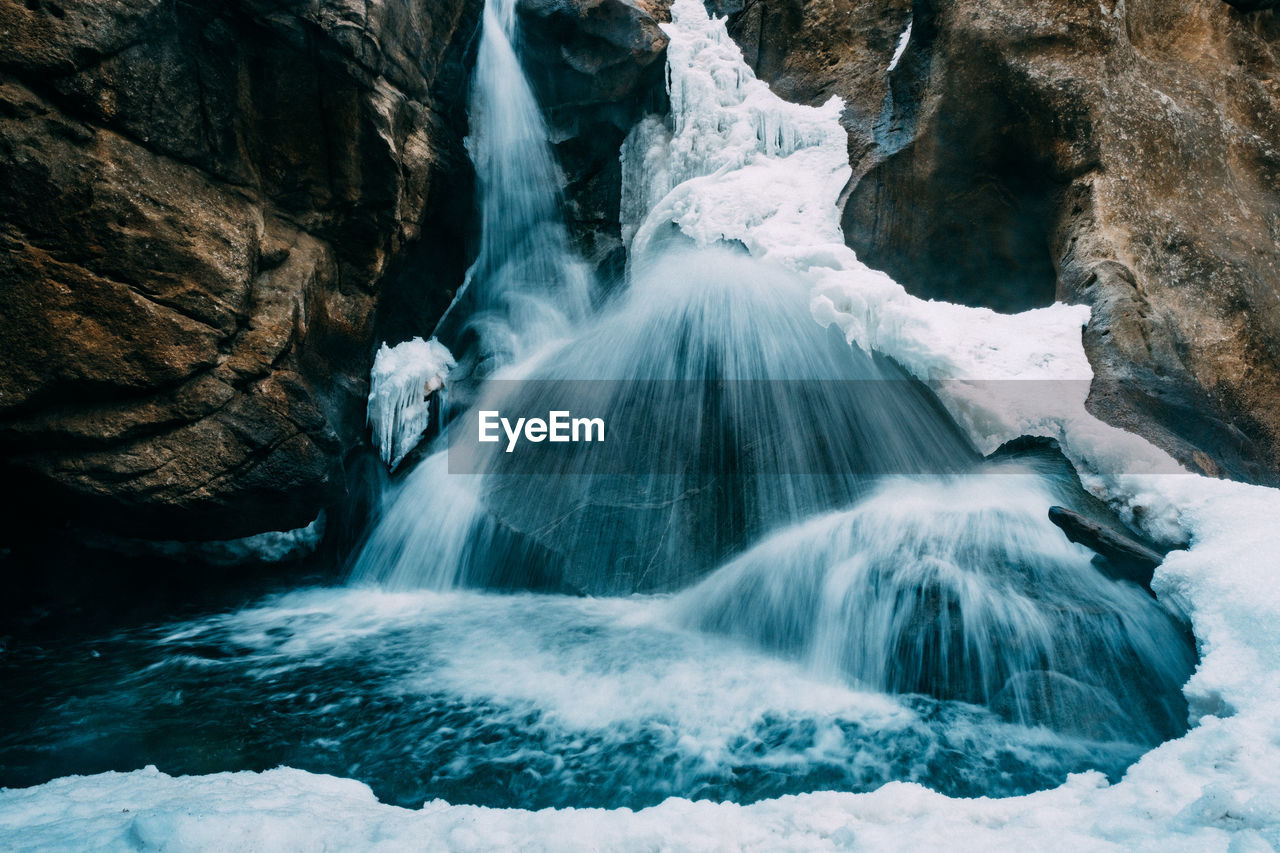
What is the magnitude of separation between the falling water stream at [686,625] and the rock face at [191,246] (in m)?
1.18

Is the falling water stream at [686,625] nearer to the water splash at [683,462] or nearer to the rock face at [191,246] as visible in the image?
the water splash at [683,462]

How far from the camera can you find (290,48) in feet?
15.9

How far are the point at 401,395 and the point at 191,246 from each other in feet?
7.94

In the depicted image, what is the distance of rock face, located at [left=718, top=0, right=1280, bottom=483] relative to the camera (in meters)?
4.89

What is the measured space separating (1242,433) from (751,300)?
3972 millimetres

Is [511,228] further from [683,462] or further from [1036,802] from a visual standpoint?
[1036,802]

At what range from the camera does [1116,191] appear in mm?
5352

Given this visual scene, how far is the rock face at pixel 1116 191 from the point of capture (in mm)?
4891

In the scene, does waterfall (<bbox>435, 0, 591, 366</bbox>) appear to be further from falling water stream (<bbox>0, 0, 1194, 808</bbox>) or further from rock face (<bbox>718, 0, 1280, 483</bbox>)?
rock face (<bbox>718, 0, 1280, 483</bbox>)

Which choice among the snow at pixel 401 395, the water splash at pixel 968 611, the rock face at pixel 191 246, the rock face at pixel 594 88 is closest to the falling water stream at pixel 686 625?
the water splash at pixel 968 611

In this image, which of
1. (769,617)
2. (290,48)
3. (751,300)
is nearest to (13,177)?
(290,48)

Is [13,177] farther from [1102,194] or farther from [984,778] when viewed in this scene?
[1102,194]

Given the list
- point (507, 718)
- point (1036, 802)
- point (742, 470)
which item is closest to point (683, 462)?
point (742, 470)

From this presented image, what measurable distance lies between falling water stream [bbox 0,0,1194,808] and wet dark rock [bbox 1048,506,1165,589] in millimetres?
86
